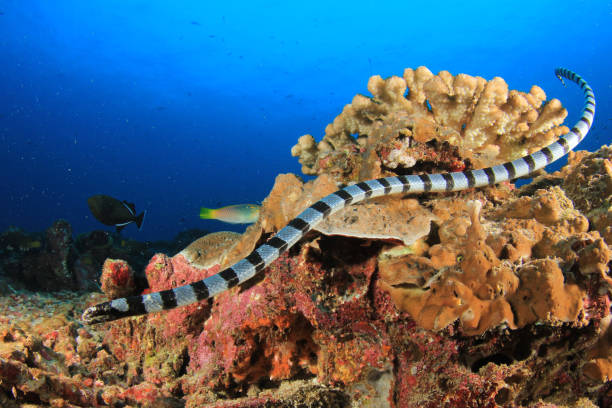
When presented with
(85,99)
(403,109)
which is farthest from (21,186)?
(403,109)

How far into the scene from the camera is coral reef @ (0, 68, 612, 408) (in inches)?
72.6

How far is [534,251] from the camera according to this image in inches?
86.3

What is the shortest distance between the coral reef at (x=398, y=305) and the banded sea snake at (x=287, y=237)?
100 millimetres

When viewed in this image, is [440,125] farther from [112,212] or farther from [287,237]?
[112,212]

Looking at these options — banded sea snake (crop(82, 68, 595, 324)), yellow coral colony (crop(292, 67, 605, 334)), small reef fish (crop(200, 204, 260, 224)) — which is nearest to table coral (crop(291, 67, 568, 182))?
yellow coral colony (crop(292, 67, 605, 334))

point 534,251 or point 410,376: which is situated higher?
point 534,251

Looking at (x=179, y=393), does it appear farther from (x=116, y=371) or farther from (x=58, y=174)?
(x=58, y=174)

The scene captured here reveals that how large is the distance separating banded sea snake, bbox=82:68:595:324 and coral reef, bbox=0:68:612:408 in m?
0.10

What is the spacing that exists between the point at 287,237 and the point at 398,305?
1.13 meters

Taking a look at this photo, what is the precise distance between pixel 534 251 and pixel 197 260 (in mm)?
3026

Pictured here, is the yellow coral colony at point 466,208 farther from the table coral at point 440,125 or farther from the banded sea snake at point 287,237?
the banded sea snake at point 287,237

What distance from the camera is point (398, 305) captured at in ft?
6.75

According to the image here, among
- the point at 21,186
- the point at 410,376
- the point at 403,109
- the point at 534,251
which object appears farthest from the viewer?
the point at 21,186

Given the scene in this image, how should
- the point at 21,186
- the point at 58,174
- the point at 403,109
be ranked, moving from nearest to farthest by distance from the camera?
the point at 403,109
the point at 21,186
the point at 58,174
